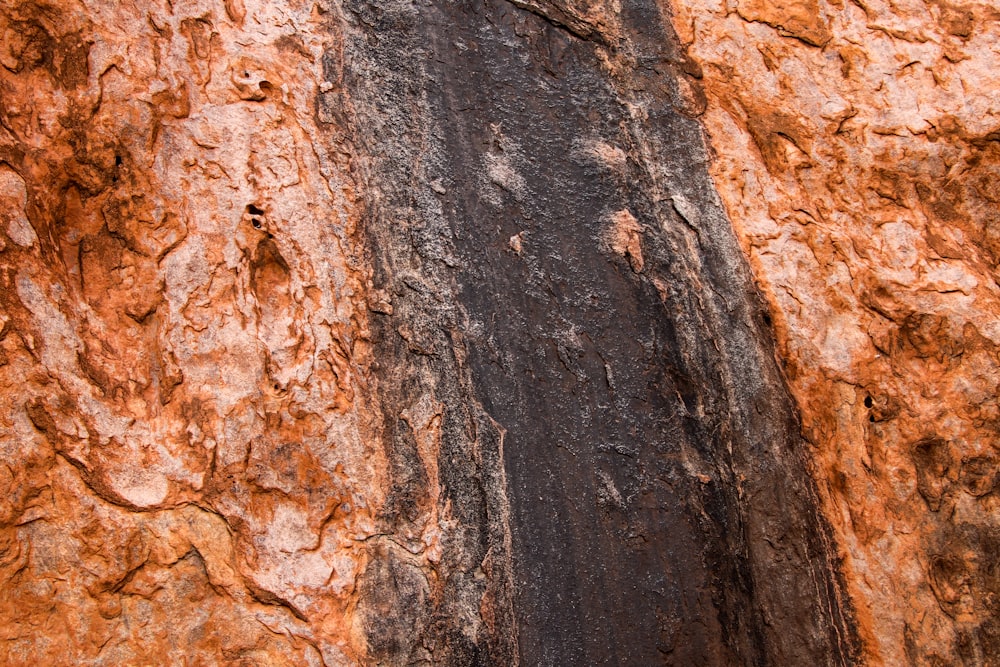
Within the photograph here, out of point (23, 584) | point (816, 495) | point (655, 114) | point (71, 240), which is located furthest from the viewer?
point (655, 114)

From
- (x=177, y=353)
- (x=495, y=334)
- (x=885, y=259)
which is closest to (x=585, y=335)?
(x=495, y=334)

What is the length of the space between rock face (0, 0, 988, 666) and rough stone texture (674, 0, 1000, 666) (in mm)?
12

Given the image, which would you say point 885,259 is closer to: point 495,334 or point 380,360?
point 495,334

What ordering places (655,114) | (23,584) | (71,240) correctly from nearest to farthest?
(23,584) < (71,240) < (655,114)

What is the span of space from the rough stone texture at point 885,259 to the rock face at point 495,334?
0.01 m

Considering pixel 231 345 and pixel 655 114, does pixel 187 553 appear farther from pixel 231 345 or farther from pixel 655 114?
pixel 655 114

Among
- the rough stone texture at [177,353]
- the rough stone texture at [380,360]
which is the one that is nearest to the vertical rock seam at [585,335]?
the rough stone texture at [380,360]

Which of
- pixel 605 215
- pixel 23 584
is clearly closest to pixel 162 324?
pixel 23 584

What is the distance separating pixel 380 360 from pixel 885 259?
1.71m

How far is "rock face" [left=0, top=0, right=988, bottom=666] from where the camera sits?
90.5 inches

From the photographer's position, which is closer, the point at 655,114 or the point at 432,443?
the point at 432,443

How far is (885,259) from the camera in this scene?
2.64m

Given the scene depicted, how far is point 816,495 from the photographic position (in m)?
2.60

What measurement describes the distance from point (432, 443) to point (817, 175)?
63.8 inches
